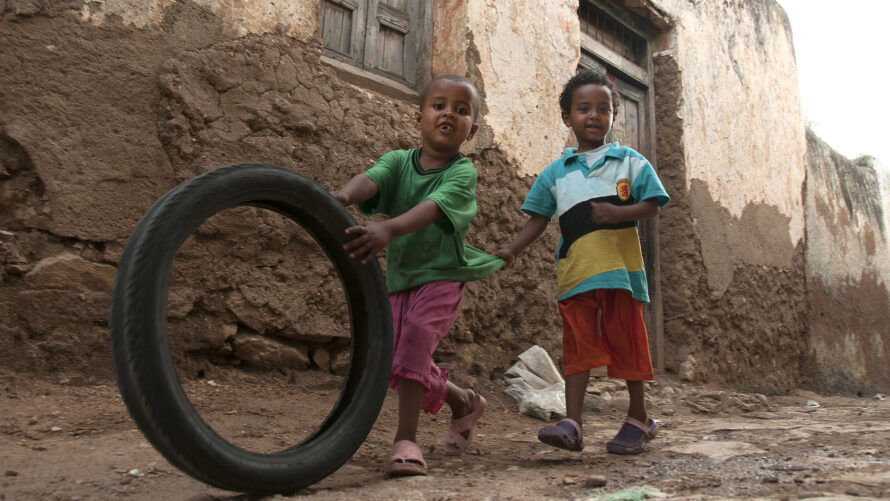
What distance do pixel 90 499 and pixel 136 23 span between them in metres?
1.80

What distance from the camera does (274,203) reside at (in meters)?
1.48

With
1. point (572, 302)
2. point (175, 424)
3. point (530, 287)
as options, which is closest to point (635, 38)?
point (530, 287)

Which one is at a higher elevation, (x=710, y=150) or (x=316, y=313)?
(x=710, y=150)

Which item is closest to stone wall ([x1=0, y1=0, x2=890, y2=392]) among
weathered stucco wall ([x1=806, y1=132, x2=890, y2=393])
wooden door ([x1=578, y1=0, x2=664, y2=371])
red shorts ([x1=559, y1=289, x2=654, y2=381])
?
wooden door ([x1=578, y1=0, x2=664, y2=371])

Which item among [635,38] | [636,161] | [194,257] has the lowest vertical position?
[194,257]

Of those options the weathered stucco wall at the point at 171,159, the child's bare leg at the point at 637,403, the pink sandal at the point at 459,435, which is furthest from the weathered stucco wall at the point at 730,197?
the pink sandal at the point at 459,435

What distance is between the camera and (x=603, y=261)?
2.12m

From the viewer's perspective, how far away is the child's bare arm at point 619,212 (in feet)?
6.79

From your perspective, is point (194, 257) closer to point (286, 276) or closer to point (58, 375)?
point (286, 276)

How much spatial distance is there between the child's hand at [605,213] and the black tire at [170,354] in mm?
840

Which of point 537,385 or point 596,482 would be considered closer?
point 596,482

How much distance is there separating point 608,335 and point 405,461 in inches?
37.5

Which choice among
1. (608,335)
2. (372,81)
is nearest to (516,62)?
(372,81)

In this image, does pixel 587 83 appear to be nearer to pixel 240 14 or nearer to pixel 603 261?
pixel 603 261
